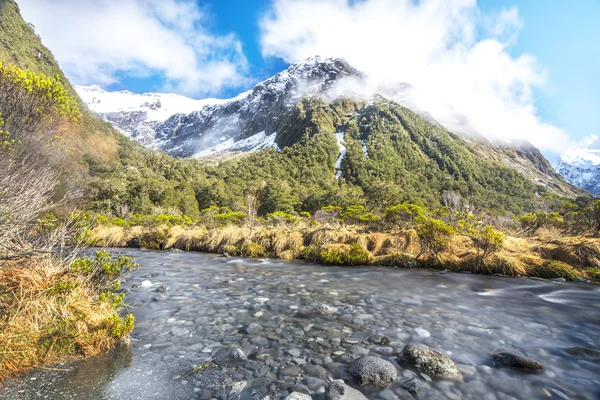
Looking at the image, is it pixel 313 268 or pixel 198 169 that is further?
pixel 198 169

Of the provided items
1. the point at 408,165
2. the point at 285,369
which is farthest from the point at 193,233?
the point at 408,165

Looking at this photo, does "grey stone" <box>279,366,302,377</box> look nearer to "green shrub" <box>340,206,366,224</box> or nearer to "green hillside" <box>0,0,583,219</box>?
"green shrub" <box>340,206,366,224</box>

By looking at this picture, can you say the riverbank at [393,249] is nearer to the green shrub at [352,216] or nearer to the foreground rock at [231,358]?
the green shrub at [352,216]

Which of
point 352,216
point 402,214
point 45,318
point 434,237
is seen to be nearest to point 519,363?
point 45,318

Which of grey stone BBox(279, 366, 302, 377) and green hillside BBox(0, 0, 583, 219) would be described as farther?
green hillside BBox(0, 0, 583, 219)

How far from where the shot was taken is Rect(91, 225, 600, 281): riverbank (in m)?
11.3

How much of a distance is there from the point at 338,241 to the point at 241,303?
9505mm

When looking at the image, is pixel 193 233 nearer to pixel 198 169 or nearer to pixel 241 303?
pixel 241 303

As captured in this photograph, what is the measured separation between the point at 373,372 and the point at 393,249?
36.9 ft

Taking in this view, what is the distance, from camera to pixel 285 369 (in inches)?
169

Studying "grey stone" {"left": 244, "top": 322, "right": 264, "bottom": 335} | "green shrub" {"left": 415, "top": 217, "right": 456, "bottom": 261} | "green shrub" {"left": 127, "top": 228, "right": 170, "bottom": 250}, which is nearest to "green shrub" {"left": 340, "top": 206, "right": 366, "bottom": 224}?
"green shrub" {"left": 415, "top": 217, "right": 456, "bottom": 261}

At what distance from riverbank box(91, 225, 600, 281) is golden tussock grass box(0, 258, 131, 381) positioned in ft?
6.50

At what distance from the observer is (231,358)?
4.53 meters

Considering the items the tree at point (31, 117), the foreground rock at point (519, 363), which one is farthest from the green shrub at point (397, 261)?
the tree at point (31, 117)
